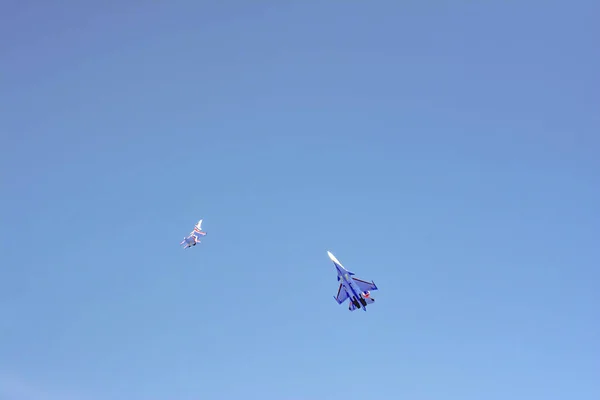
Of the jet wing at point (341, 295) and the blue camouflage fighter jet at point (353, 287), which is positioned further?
the jet wing at point (341, 295)

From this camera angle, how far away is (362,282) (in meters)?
144

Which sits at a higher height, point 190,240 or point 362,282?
point 190,240

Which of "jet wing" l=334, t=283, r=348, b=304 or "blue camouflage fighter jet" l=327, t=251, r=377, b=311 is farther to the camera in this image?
"jet wing" l=334, t=283, r=348, b=304

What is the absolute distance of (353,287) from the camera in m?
142

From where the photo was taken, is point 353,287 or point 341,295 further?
point 341,295

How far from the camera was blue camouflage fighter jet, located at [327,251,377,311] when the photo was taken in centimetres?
14012

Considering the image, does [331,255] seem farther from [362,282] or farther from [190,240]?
[190,240]

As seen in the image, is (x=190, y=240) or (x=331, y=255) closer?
(x=331, y=255)

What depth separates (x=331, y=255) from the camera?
140250mm

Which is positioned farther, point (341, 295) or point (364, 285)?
point (341, 295)

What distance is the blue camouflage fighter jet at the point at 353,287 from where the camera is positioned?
460ft

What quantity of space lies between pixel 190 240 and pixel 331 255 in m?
39.5

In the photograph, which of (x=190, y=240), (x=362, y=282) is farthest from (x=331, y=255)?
(x=190, y=240)
